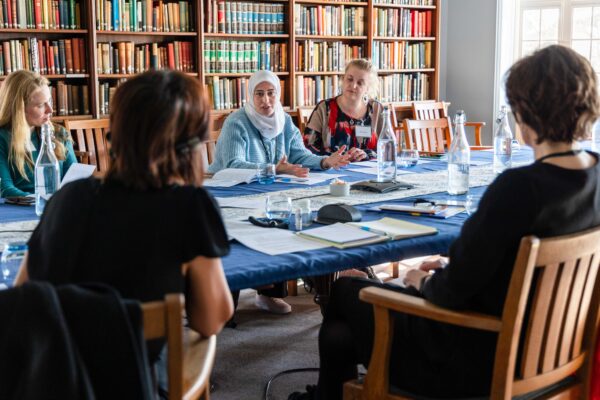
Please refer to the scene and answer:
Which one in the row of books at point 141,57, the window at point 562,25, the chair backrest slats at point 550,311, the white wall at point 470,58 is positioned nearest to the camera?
the chair backrest slats at point 550,311

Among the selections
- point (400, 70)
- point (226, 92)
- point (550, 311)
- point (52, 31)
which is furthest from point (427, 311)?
point (400, 70)

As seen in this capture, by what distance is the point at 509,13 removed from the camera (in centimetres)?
672

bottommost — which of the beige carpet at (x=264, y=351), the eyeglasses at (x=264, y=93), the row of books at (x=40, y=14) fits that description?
the beige carpet at (x=264, y=351)

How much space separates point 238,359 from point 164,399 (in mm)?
1470

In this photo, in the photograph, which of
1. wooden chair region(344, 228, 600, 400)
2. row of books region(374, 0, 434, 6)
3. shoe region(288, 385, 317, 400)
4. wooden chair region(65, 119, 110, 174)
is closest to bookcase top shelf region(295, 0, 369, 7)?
row of books region(374, 0, 434, 6)

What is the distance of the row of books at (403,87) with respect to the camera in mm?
6664

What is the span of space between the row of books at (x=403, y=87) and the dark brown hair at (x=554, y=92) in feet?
16.4

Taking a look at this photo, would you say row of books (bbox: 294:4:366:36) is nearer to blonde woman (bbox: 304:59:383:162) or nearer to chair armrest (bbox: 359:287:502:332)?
blonde woman (bbox: 304:59:383:162)

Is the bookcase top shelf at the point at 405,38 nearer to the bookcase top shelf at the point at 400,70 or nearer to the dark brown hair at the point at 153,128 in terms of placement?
the bookcase top shelf at the point at 400,70

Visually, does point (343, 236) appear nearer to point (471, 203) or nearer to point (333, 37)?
point (471, 203)

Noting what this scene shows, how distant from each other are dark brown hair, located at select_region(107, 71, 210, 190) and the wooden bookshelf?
3.70 m

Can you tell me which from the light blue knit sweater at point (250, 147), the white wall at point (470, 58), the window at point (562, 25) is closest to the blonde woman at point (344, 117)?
the light blue knit sweater at point (250, 147)

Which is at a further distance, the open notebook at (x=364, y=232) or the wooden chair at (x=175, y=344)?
the open notebook at (x=364, y=232)

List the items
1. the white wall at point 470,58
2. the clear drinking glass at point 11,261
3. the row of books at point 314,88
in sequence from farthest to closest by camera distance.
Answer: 1. the white wall at point 470,58
2. the row of books at point 314,88
3. the clear drinking glass at point 11,261
